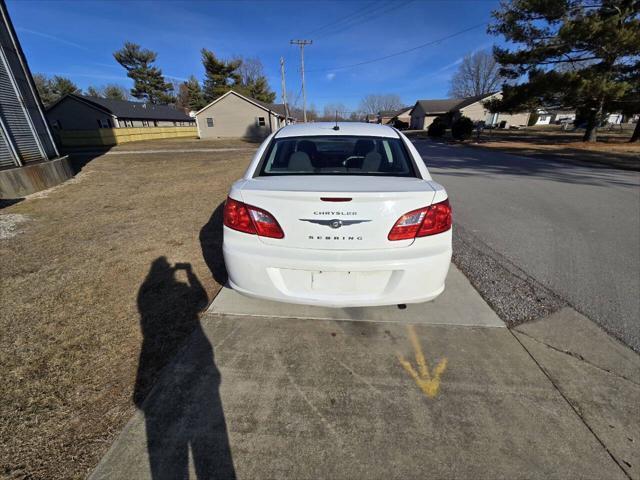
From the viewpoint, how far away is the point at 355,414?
1.81 metres

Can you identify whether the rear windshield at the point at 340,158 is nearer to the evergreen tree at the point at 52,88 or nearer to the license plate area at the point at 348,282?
the license plate area at the point at 348,282

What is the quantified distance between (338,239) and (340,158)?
1.38 m

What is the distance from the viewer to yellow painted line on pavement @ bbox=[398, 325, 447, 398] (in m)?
1.98

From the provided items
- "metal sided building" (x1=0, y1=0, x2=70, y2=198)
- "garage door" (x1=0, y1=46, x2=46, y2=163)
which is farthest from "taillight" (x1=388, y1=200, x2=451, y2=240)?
"garage door" (x1=0, y1=46, x2=46, y2=163)

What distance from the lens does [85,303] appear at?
2938 mm

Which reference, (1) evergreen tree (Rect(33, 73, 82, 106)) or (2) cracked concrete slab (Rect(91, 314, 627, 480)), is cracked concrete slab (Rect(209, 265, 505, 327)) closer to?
(2) cracked concrete slab (Rect(91, 314, 627, 480))

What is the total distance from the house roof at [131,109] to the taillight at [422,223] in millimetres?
44562

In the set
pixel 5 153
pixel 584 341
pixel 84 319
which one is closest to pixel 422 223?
pixel 584 341

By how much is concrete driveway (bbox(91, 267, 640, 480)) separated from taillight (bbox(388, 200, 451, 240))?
0.88m

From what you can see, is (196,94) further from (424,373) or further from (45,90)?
(424,373)

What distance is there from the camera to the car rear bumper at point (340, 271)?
83.4 inches

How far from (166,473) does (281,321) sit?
1278 mm

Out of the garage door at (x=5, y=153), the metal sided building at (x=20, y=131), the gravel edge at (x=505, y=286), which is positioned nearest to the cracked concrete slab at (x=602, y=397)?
the gravel edge at (x=505, y=286)

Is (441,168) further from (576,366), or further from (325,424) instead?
(325,424)
